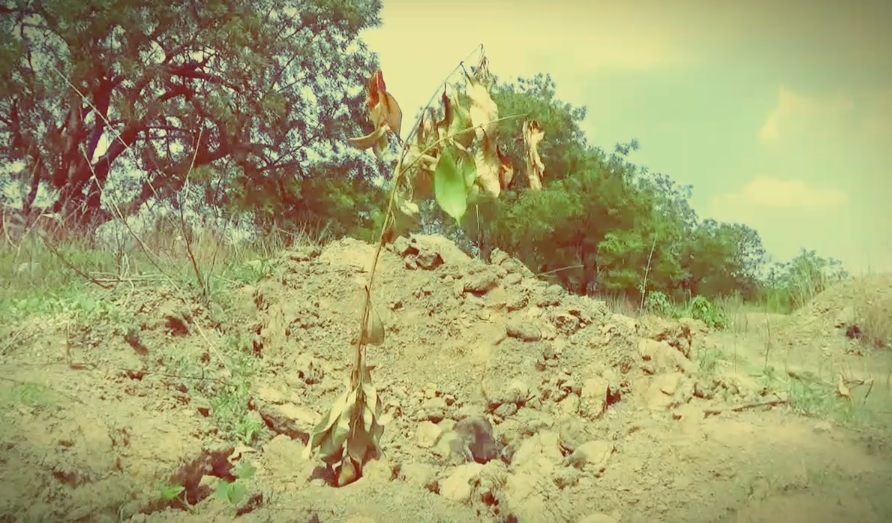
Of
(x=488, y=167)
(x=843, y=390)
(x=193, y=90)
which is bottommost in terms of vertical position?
(x=843, y=390)

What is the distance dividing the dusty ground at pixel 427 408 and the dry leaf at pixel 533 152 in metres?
1.04

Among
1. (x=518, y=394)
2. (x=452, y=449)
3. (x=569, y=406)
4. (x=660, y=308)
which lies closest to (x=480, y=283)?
(x=518, y=394)

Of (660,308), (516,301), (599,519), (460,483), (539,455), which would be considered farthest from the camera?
(660,308)

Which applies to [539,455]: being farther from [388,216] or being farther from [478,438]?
[388,216]

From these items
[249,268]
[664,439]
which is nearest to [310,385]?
[249,268]

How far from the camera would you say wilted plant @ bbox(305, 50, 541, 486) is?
7.03ft

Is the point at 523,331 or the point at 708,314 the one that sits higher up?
the point at 708,314

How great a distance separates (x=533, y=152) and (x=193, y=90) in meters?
8.09

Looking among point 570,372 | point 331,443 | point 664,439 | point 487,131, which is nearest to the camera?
point 487,131

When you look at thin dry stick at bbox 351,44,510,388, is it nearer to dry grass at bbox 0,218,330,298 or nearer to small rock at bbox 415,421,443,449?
small rock at bbox 415,421,443,449

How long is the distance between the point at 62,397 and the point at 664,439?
7.01ft

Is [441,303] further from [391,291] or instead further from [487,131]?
[487,131]

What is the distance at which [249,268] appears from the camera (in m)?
4.18

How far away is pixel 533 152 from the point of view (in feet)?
7.36
